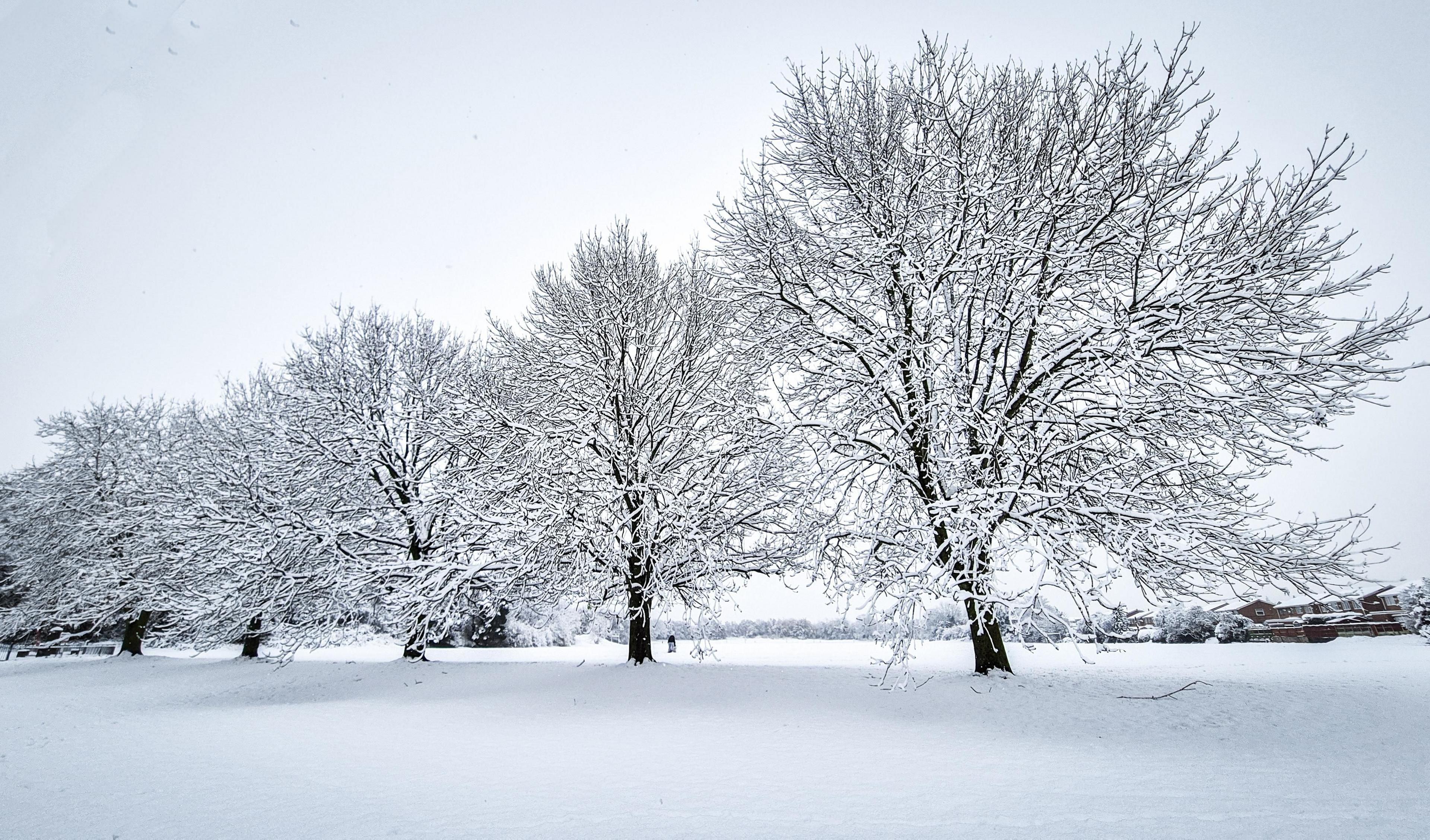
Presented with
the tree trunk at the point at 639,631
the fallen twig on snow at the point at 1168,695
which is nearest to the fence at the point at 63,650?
the tree trunk at the point at 639,631

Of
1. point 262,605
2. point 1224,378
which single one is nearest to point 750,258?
point 1224,378

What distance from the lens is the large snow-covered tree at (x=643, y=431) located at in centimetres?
1106

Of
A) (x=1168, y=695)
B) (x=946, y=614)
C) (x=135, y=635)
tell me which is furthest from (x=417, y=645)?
(x=135, y=635)

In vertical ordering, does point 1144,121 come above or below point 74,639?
above

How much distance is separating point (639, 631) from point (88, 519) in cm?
2243

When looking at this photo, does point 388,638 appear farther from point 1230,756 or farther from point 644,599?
point 1230,756

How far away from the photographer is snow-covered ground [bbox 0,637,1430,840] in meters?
3.98

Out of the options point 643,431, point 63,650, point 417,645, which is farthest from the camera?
point 63,650

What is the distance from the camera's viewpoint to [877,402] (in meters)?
9.07

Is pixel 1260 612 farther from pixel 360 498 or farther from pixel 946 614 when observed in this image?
pixel 360 498

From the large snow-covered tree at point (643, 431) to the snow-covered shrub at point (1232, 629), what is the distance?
19.3 metres

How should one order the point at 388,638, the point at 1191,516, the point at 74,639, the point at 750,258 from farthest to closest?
1. the point at 74,639
2. the point at 388,638
3. the point at 750,258
4. the point at 1191,516

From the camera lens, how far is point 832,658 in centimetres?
1578

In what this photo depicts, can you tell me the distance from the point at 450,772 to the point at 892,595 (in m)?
5.58
